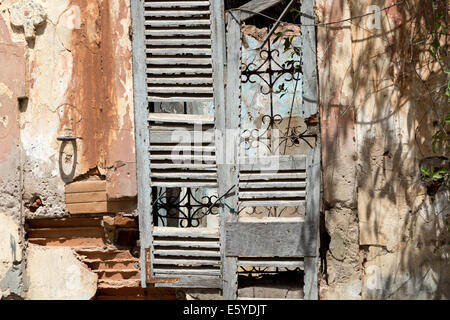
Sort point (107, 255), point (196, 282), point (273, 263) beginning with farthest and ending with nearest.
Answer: point (107, 255)
point (196, 282)
point (273, 263)

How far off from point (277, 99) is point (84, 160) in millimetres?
6285

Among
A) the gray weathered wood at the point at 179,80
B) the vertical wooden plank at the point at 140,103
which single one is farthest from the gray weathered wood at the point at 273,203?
the gray weathered wood at the point at 179,80

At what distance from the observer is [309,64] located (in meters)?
4.21

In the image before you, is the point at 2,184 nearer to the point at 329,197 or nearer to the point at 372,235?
the point at 329,197

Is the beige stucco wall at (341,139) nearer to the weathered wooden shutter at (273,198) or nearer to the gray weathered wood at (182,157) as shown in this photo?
the weathered wooden shutter at (273,198)

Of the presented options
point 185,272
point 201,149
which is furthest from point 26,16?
point 185,272

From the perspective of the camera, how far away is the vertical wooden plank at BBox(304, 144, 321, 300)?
4207mm

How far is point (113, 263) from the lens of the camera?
15.0 ft

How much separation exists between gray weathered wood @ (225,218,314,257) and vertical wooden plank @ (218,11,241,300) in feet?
0.22

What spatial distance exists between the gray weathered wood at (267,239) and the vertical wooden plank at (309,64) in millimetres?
893

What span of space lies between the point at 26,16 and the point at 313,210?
2785mm

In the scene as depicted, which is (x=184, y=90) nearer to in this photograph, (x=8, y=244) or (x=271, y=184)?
(x=271, y=184)

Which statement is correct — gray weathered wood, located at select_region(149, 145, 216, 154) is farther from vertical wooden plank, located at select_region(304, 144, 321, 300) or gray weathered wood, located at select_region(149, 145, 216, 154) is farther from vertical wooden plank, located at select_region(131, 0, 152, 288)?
vertical wooden plank, located at select_region(304, 144, 321, 300)

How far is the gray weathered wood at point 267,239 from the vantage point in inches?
167
